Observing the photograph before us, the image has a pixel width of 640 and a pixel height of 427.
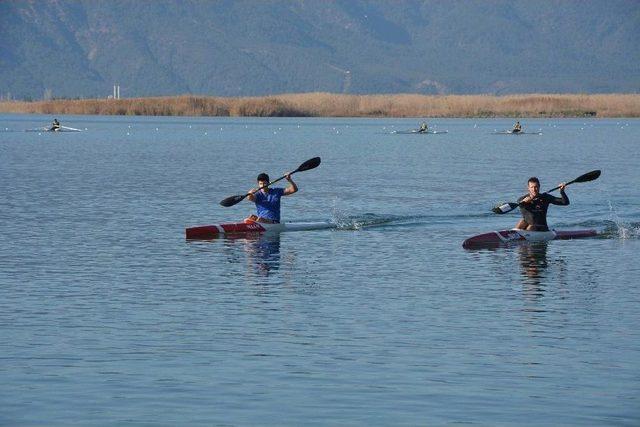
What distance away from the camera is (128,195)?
4312 centimetres

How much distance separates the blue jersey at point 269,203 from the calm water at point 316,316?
876 mm

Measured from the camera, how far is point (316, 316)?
19.7 metres

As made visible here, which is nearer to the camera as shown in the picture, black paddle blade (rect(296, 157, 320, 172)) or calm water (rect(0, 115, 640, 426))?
calm water (rect(0, 115, 640, 426))

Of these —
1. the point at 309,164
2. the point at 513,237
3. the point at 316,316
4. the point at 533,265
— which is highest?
the point at 309,164

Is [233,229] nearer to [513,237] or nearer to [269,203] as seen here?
[269,203]

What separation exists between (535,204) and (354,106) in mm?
119826

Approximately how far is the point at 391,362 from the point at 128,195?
27.6 metres

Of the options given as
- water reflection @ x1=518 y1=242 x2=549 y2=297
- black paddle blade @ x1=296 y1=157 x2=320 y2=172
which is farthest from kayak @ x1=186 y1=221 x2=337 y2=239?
water reflection @ x1=518 y1=242 x2=549 y2=297

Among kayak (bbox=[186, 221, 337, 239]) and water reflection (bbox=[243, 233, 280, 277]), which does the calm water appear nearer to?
water reflection (bbox=[243, 233, 280, 277])

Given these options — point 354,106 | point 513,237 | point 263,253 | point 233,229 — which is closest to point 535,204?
point 513,237

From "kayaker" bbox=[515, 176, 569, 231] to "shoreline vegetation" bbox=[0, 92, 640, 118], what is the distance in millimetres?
100849

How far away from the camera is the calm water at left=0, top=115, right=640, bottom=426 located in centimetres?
1468

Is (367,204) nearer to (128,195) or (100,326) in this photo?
(128,195)

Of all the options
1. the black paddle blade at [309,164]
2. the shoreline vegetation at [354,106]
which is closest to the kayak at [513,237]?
the black paddle blade at [309,164]
